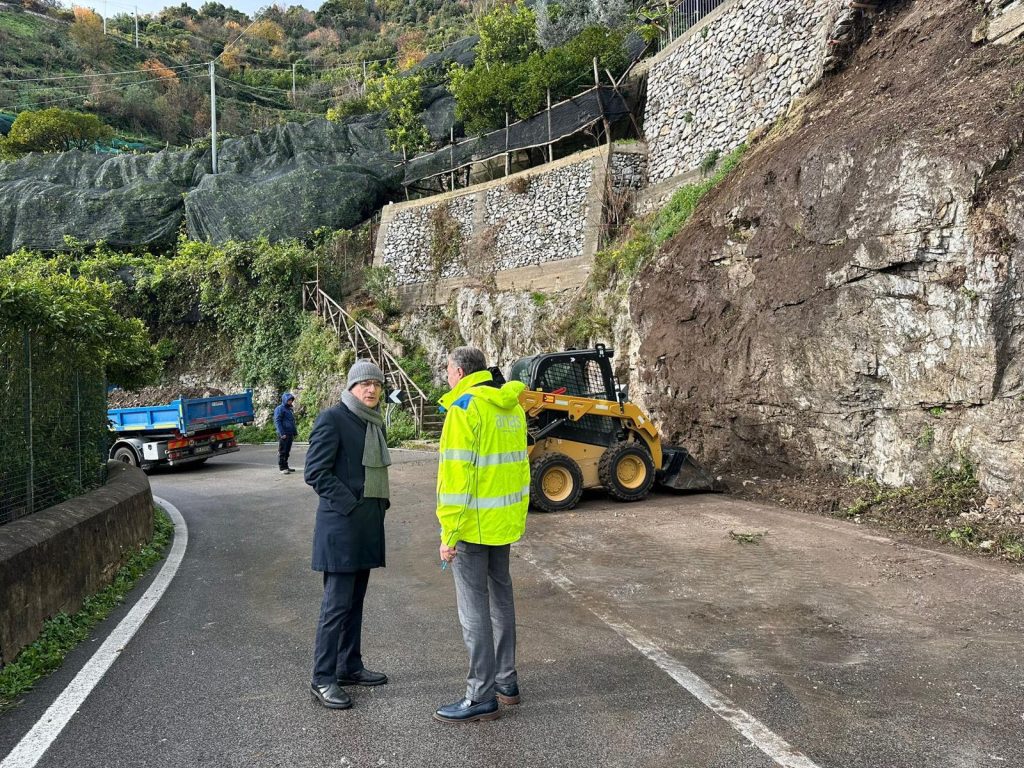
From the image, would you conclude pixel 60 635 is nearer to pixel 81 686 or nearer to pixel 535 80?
pixel 81 686

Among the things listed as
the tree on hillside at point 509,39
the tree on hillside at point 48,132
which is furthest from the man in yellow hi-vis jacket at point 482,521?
the tree on hillside at point 48,132

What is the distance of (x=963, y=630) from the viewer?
201 inches

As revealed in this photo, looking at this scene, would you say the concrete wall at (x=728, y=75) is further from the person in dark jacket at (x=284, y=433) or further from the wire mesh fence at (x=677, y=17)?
the person in dark jacket at (x=284, y=433)

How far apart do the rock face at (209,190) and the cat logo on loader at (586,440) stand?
73.7 ft

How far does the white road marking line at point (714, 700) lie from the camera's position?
10.8 ft

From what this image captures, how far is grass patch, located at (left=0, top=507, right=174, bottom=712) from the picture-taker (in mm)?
4344

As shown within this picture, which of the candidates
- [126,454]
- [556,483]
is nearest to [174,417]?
[126,454]

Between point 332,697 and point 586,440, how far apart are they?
770 cm

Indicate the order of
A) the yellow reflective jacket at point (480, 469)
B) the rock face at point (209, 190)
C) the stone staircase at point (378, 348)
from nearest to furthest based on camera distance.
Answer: the yellow reflective jacket at point (480, 469)
the stone staircase at point (378, 348)
the rock face at point (209, 190)

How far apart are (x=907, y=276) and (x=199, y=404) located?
15763 mm

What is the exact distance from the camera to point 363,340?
2673cm

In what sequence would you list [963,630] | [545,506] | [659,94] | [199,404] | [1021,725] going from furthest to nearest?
[659,94], [199,404], [545,506], [963,630], [1021,725]

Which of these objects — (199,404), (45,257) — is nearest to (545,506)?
(199,404)

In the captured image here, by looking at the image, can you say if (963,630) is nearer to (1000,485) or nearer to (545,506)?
(1000,485)
